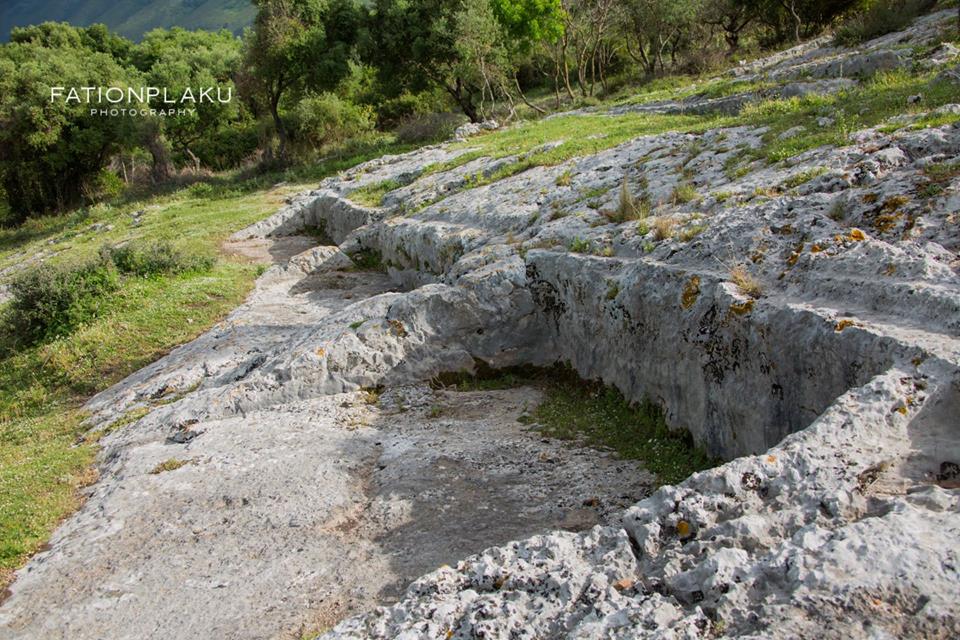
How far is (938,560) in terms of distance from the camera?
131 inches

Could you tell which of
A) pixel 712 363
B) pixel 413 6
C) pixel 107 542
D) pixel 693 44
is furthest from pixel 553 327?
pixel 693 44

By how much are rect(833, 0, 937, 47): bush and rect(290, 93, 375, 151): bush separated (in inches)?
1155

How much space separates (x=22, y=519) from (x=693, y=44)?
157 feet

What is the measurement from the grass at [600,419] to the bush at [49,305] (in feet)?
39.6

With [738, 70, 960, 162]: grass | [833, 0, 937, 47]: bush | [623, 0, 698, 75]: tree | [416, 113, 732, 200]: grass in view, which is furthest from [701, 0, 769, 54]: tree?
[738, 70, 960, 162]: grass

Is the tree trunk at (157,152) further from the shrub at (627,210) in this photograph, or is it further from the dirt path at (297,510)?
the shrub at (627,210)

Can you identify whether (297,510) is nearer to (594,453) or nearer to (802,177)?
(594,453)

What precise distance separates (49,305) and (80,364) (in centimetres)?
356

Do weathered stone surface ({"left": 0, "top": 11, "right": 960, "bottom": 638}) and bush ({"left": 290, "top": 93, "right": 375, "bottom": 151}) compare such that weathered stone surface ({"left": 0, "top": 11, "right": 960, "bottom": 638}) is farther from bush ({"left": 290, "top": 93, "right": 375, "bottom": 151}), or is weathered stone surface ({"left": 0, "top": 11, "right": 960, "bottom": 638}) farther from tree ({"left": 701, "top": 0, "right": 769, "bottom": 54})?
tree ({"left": 701, "top": 0, "right": 769, "bottom": 54})

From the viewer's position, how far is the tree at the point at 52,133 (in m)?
41.4

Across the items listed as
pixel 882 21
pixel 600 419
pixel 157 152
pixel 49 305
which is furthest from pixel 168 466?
pixel 157 152

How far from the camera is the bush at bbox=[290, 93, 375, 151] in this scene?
1709 inches

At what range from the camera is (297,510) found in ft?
24.7

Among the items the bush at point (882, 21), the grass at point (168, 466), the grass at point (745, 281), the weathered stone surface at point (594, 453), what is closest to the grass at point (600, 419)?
the weathered stone surface at point (594, 453)
